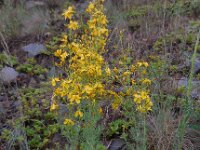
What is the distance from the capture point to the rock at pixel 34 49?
16.2 ft

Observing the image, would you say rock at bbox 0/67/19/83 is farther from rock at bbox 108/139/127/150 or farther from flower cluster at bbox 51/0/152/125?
flower cluster at bbox 51/0/152/125

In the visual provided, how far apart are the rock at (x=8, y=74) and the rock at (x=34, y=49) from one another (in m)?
0.45

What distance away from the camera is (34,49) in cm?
504

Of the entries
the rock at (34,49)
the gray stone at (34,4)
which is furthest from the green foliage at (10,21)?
the gray stone at (34,4)

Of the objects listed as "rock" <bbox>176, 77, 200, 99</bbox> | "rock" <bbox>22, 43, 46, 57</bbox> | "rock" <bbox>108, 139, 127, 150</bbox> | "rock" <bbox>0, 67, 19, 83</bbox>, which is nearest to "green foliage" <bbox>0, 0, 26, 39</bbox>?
"rock" <bbox>22, 43, 46, 57</bbox>

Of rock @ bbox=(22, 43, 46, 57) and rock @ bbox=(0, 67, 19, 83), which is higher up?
rock @ bbox=(22, 43, 46, 57)

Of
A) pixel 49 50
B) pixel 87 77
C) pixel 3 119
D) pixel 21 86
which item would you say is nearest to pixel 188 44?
pixel 49 50

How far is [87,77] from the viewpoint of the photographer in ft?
7.62

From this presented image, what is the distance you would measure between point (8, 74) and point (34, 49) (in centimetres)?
68

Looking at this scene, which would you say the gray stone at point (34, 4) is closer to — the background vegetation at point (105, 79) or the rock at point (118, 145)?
the background vegetation at point (105, 79)

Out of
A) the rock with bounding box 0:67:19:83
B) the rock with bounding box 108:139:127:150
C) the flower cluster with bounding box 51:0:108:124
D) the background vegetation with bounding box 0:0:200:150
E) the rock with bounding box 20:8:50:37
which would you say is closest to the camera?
the flower cluster with bounding box 51:0:108:124

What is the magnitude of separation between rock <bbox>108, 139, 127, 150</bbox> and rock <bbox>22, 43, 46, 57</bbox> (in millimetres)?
1966

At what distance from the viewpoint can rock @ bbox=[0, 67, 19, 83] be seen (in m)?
4.33

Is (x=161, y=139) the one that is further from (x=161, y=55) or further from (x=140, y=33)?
(x=140, y=33)
